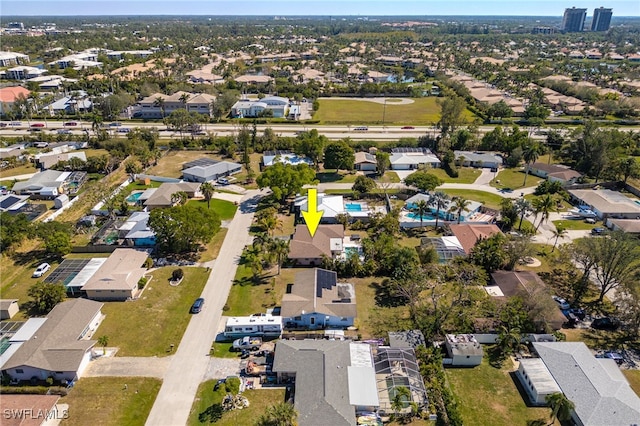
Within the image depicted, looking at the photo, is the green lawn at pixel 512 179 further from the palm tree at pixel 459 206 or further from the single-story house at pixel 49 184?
the single-story house at pixel 49 184

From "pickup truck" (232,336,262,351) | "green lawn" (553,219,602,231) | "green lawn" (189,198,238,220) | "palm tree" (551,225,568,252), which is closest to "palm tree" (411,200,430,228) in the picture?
"palm tree" (551,225,568,252)

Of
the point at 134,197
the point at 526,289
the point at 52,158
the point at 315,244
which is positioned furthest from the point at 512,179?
the point at 52,158

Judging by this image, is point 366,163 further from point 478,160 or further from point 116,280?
point 116,280

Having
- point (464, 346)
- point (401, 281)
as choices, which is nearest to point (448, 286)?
point (401, 281)

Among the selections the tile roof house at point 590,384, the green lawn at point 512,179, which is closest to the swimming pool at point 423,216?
the green lawn at point 512,179

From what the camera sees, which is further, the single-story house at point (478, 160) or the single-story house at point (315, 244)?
the single-story house at point (478, 160)
